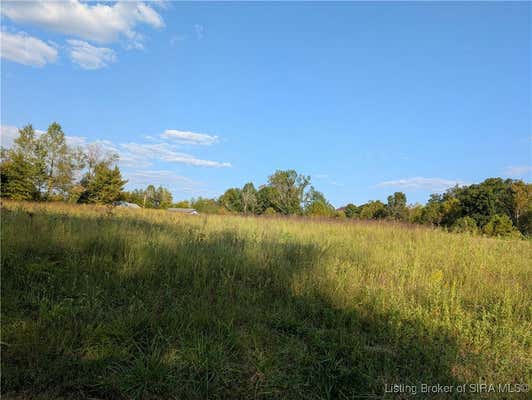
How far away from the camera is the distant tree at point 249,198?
62194 millimetres

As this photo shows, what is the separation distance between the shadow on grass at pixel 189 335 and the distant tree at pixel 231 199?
2549 inches

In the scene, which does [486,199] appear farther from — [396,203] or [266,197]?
[266,197]

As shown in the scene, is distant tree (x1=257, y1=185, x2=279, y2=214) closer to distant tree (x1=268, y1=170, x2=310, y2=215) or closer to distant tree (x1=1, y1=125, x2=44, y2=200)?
distant tree (x1=268, y1=170, x2=310, y2=215)

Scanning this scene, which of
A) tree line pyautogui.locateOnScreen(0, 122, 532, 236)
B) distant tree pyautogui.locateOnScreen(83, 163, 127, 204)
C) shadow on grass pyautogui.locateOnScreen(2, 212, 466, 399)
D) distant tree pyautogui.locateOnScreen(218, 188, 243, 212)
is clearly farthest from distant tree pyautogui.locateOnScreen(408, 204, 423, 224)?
distant tree pyautogui.locateOnScreen(83, 163, 127, 204)

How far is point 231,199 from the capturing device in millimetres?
72875

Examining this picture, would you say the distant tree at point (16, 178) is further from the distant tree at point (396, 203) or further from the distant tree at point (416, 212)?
the distant tree at point (396, 203)

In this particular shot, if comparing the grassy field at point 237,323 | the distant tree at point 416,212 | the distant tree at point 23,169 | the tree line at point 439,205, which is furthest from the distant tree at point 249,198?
the grassy field at point 237,323

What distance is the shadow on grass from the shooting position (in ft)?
6.33

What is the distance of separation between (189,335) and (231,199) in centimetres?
7094

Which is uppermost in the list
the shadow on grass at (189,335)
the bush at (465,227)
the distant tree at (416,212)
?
the distant tree at (416,212)

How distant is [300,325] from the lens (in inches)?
109

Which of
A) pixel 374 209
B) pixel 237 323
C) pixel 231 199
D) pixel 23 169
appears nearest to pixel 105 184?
pixel 23 169

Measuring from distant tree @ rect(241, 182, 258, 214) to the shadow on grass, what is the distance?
55.0m

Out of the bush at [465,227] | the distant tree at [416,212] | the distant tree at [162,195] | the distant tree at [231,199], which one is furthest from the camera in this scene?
the distant tree at [162,195]
